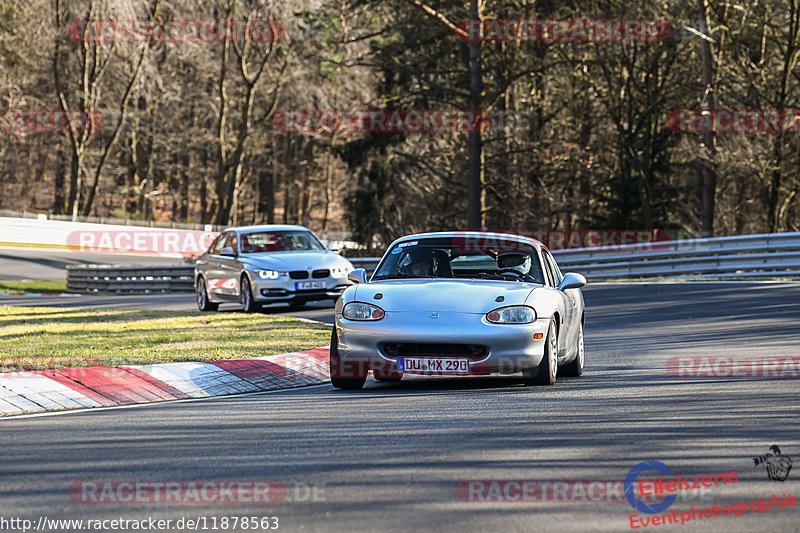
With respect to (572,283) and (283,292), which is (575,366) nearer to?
(572,283)

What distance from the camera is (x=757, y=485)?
560cm

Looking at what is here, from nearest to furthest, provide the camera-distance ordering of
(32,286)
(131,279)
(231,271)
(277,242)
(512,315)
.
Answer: (512,315)
(231,271)
(277,242)
(131,279)
(32,286)

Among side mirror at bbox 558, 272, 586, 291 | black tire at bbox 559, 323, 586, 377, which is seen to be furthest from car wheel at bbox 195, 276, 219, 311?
side mirror at bbox 558, 272, 586, 291

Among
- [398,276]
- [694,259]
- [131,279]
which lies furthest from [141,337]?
[131,279]

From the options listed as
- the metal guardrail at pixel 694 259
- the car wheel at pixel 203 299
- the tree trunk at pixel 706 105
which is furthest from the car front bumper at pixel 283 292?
the tree trunk at pixel 706 105

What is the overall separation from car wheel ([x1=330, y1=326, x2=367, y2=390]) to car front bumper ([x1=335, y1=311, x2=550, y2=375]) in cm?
13

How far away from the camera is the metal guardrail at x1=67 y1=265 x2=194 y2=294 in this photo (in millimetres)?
32875

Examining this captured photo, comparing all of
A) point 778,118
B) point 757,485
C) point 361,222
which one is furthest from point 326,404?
point 361,222

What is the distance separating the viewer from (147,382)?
33.0 ft

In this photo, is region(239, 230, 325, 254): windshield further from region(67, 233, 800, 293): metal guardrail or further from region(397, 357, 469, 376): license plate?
region(397, 357, 469, 376): license plate

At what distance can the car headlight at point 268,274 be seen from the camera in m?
19.7

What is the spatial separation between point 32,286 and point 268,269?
60.6ft

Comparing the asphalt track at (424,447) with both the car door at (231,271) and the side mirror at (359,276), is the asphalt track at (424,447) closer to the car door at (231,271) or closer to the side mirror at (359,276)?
the side mirror at (359,276)

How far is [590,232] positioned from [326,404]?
1245 inches
